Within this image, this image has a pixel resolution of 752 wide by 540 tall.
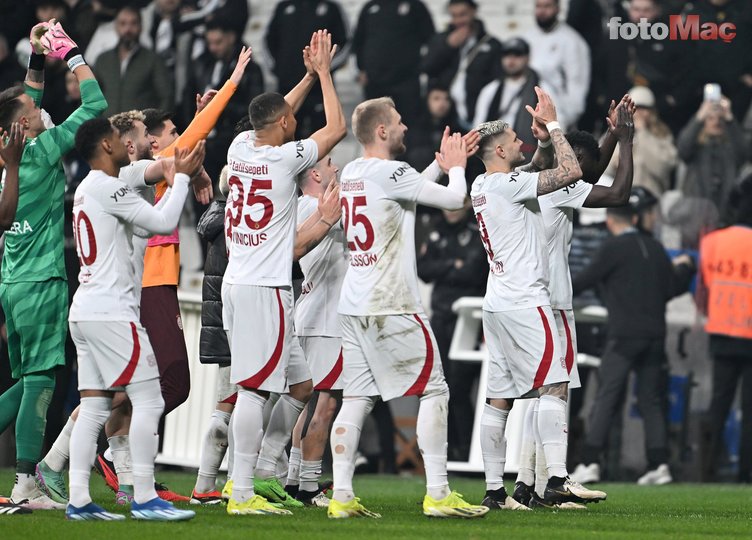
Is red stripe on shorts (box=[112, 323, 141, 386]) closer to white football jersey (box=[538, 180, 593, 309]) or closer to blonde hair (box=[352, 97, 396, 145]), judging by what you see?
blonde hair (box=[352, 97, 396, 145])

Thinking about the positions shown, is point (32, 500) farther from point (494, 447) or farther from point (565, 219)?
point (565, 219)

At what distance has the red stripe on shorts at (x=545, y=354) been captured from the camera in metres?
8.36

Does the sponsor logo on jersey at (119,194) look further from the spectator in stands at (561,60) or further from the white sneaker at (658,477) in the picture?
the spectator in stands at (561,60)

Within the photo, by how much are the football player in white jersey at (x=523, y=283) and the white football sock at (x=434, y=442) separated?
943 mm

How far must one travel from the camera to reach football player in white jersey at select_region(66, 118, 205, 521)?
7195 millimetres

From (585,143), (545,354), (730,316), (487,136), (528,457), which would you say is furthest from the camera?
(730,316)

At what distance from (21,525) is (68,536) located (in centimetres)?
60

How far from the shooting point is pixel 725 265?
1350 cm

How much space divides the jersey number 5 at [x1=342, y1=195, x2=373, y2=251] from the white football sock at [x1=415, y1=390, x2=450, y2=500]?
3.08ft

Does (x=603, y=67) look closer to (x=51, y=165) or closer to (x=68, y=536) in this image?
(x=51, y=165)

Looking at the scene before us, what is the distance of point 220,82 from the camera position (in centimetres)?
1462

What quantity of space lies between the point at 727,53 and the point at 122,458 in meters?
8.10

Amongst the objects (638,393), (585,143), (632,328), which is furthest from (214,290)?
(638,393)
